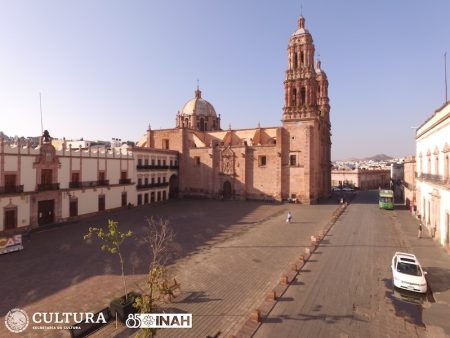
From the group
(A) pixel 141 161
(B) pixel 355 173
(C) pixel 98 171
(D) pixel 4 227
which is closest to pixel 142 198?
(A) pixel 141 161

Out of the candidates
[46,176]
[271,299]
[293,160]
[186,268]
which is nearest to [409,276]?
[271,299]

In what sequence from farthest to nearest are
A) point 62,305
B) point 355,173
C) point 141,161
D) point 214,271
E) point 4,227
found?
point 355,173 < point 141,161 < point 4,227 < point 214,271 < point 62,305

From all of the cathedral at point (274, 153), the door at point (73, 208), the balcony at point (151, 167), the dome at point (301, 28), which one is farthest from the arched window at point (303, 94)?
the door at point (73, 208)

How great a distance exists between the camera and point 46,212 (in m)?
28.1

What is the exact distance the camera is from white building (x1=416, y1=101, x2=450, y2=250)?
19.8m

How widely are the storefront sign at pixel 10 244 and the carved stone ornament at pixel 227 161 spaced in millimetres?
33200

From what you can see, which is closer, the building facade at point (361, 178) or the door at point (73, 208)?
Answer: the door at point (73, 208)

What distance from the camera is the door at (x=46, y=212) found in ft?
90.1

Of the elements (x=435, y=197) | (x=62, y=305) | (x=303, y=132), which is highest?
(x=303, y=132)

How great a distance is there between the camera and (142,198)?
4169cm

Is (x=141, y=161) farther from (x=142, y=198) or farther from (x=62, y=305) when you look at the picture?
(x=62, y=305)

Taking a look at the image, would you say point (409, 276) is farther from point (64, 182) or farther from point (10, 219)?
point (64, 182)

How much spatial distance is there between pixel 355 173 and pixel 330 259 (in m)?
61.9

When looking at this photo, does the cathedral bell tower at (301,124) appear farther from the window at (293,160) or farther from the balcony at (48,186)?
the balcony at (48,186)
